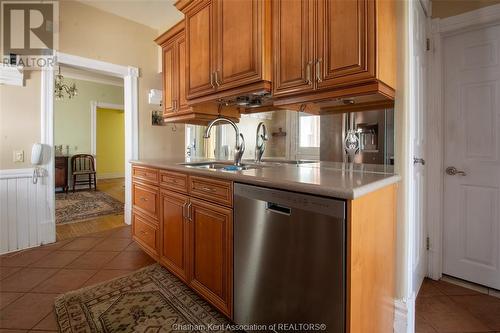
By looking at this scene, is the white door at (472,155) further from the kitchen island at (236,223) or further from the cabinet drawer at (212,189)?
the cabinet drawer at (212,189)

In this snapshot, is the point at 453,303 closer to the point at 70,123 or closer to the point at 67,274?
the point at 67,274

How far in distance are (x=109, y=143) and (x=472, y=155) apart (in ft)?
27.0

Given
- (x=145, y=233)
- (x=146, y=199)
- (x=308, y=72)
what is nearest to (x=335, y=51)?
(x=308, y=72)

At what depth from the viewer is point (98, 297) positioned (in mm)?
1795

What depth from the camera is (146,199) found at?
2.34m

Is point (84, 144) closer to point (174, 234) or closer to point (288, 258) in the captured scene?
point (174, 234)

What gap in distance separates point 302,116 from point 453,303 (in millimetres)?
1660

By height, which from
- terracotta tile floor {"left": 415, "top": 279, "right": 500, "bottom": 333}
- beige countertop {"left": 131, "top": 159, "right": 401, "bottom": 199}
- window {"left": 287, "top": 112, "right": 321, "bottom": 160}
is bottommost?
terracotta tile floor {"left": 415, "top": 279, "right": 500, "bottom": 333}

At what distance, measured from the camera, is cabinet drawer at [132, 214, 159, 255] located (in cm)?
223

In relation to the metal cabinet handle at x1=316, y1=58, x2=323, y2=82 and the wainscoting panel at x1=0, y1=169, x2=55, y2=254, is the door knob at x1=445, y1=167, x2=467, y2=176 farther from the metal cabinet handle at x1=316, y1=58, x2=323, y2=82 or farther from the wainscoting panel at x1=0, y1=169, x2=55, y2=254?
the wainscoting panel at x1=0, y1=169, x2=55, y2=254

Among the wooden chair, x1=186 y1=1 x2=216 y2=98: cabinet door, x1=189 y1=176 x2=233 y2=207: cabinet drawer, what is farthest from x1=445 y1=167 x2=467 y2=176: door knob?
the wooden chair

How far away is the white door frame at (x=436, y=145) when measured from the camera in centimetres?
Result: 200

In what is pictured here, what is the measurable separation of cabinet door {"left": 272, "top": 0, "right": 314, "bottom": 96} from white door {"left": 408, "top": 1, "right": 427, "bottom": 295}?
61 cm

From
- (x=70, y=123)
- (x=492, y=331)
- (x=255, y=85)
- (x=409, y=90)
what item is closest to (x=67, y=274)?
(x=255, y=85)
